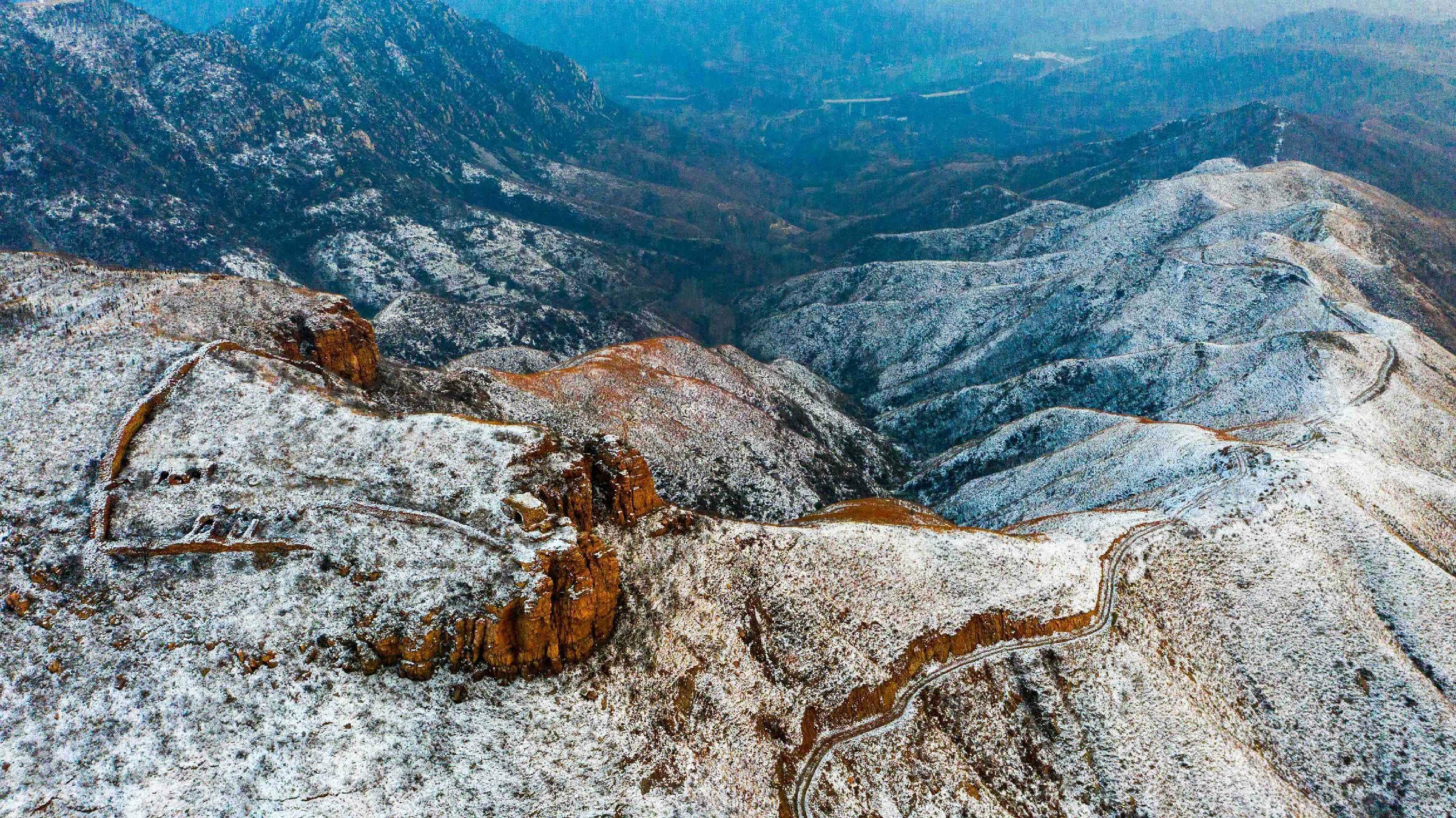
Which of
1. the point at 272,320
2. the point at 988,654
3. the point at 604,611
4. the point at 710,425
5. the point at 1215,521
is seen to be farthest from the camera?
the point at 710,425

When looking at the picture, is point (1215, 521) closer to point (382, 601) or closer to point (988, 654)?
point (988, 654)

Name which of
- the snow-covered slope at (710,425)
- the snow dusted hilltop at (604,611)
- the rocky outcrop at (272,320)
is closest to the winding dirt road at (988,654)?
the snow dusted hilltop at (604,611)

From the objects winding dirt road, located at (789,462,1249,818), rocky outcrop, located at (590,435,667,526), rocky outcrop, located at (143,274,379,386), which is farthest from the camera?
rocky outcrop, located at (143,274,379,386)

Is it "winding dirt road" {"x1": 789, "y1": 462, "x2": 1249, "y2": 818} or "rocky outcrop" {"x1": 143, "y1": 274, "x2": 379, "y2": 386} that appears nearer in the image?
"winding dirt road" {"x1": 789, "y1": 462, "x2": 1249, "y2": 818}

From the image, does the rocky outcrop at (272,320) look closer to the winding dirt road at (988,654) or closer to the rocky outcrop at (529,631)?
the rocky outcrop at (529,631)

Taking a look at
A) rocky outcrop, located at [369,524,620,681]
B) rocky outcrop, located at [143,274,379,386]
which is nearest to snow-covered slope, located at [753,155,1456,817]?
rocky outcrop, located at [369,524,620,681]

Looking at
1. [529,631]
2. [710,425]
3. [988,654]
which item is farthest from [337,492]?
[710,425]

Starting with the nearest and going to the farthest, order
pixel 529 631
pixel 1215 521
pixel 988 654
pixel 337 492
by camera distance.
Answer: pixel 529 631, pixel 337 492, pixel 988 654, pixel 1215 521

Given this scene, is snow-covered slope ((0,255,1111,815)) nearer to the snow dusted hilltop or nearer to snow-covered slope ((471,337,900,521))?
the snow dusted hilltop

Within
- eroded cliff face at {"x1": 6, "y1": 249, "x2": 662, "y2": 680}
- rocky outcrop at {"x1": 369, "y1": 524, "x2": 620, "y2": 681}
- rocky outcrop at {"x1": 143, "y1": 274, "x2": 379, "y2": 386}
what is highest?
rocky outcrop at {"x1": 143, "y1": 274, "x2": 379, "y2": 386}

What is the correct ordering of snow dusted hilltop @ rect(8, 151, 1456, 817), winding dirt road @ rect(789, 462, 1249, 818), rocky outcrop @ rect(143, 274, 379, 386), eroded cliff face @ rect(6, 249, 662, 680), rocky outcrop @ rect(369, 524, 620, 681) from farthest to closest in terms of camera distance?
rocky outcrop @ rect(143, 274, 379, 386) < winding dirt road @ rect(789, 462, 1249, 818) < eroded cliff face @ rect(6, 249, 662, 680) < rocky outcrop @ rect(369, 524, 620, 681) < snow dusted hilltop @ rect(8, 151, 1456, 817)

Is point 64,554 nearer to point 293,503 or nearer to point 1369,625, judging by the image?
point 293,503

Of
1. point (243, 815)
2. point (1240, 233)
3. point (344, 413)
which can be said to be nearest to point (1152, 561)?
point (243, 815)
